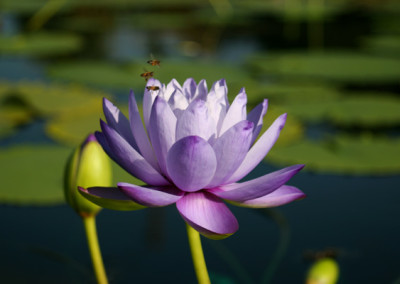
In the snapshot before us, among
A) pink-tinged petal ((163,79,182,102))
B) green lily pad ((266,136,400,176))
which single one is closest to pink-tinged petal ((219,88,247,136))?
pink-tinged petal ((163,79,182,102))

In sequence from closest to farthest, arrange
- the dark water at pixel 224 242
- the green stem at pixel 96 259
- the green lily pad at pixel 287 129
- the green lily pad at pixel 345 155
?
the green stem at pixel 96 259
the dark water at pixel 224 242
the green lily pad at pixel 345 155
the green lily pad at pixel 287 129

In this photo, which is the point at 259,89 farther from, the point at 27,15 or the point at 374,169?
the point at 27,15

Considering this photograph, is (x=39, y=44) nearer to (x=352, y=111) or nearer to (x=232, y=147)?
(x=352, y=111)

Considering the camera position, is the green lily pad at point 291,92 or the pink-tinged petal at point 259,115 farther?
the green lily pad at point 291,92

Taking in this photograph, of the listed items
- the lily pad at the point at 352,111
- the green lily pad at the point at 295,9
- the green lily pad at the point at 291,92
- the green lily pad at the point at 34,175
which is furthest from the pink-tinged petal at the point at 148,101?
the green lily pad at the point at 295,9

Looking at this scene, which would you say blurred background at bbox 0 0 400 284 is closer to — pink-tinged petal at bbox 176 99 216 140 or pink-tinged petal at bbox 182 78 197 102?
pink-tinged petal at bbox 182 78 197 102

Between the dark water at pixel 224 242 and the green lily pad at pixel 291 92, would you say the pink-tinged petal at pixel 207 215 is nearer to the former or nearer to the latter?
the dark water at pixel 224 242

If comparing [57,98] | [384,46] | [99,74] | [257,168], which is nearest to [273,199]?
[257,168]
